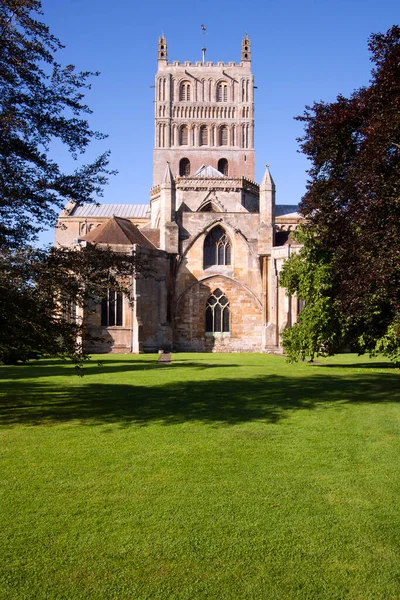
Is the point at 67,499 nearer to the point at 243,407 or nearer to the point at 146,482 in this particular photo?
the point at 146,482

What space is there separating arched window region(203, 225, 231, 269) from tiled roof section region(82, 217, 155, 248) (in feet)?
13.3

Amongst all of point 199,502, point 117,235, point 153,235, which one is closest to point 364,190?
point 199,502

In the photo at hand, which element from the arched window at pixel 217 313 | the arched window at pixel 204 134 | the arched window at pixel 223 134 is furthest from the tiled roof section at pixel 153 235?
the arched window at pixel 223 134

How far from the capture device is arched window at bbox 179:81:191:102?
67363 millimetres

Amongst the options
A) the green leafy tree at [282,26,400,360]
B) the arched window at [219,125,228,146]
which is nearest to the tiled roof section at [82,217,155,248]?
the green leafy tree at [282,26,400,360]

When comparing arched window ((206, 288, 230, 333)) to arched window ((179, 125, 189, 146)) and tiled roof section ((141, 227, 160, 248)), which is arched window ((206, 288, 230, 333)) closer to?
tiled roof section ((141, 227, 160, 248))

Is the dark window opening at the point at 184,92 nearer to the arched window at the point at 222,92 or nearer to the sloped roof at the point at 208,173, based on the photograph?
the arched window at the point at 222,92

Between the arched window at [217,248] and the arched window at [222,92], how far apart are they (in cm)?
2965

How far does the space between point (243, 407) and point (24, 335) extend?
203 inches

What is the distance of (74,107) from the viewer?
514 inches

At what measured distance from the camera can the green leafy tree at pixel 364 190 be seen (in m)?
12.5

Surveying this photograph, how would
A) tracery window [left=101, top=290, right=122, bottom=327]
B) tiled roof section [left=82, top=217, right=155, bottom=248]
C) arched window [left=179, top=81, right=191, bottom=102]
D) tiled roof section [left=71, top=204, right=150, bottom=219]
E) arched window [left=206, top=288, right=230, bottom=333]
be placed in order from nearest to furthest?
1. tracery window [left=101, top=290, right=122, bottom=327]
2. tiled roof section [left=82, top=217, right=155, bottom=248]
3. arched window [left=206, top=288, right=230, bottom=333]
4. tiled roof section [left=71, top=204, right=150, bottom=219]
5. arched window [left=179, top=81, right=191, bottom=102]

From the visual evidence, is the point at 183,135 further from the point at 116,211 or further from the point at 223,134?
the point at 116,211

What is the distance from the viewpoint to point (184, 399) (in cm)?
1478
